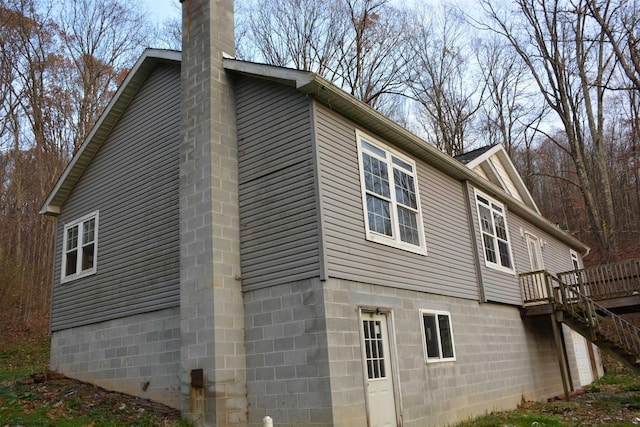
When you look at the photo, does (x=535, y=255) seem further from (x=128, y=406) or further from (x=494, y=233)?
(x=128, y=406)

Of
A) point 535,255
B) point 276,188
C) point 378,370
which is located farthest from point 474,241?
point 276,188

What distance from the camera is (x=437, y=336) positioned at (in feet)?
36.8

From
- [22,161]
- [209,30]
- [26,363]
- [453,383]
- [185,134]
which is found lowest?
[453,383]

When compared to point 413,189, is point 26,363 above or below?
below

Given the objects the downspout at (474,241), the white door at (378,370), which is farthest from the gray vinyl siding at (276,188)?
the downspout at (474,241)

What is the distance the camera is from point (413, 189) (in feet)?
38.9

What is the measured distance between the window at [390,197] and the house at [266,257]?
0.05m

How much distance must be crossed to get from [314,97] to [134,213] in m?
5.35

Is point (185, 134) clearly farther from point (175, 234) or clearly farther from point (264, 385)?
point (264, 385)

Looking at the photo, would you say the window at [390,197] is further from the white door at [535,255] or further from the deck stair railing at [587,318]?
the white door at [535,255]

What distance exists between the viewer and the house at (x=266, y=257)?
871cm

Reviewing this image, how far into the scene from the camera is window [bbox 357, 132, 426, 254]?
402 inches

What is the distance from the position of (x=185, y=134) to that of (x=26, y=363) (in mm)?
13134

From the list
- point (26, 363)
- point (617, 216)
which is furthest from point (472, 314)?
point (617, 216)
